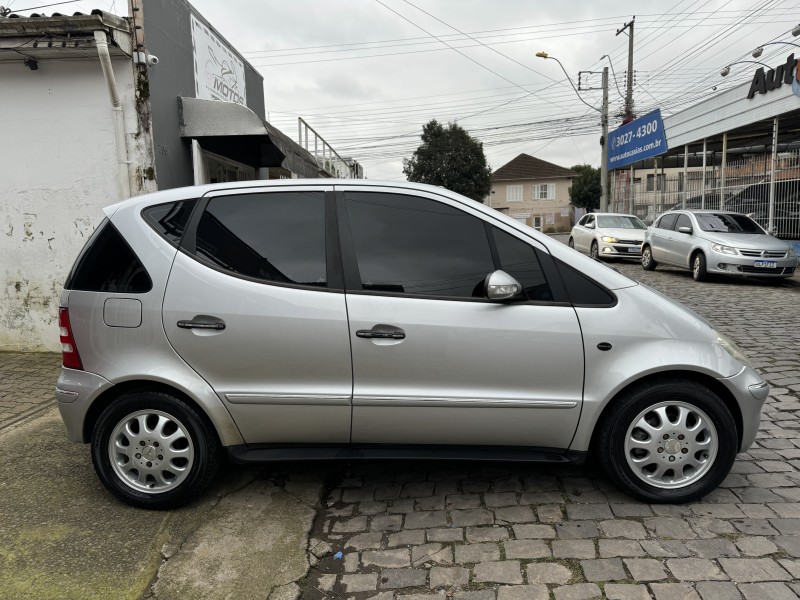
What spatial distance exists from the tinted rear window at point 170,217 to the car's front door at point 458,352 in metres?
0.90

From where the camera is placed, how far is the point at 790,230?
1460cm

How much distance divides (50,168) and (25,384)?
8.06ft

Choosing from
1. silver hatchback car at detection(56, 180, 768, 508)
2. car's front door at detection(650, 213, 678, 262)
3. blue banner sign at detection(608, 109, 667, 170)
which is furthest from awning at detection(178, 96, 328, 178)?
blue banner sign at detection(608, 109, 667, 170)

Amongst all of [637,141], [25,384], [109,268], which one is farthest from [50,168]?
[637,141]

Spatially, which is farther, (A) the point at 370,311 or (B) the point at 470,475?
(B) the point at 470,475

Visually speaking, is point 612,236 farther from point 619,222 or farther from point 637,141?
point 637,141

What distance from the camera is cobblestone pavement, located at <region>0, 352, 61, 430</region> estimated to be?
4.93 m

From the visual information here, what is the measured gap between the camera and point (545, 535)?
2898mm

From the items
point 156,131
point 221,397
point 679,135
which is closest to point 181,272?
point 221,397

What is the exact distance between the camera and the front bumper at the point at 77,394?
3135 millimetres

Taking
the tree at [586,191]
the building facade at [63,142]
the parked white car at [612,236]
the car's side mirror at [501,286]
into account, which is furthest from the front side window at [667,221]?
the tree at [586,191]

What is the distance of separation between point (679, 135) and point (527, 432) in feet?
67.0

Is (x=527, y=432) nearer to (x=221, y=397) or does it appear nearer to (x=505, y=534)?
(x=505, y=534)

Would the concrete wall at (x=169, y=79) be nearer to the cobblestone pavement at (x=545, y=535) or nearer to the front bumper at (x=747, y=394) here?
the cobblestone pavement at (x=545, y=535)
